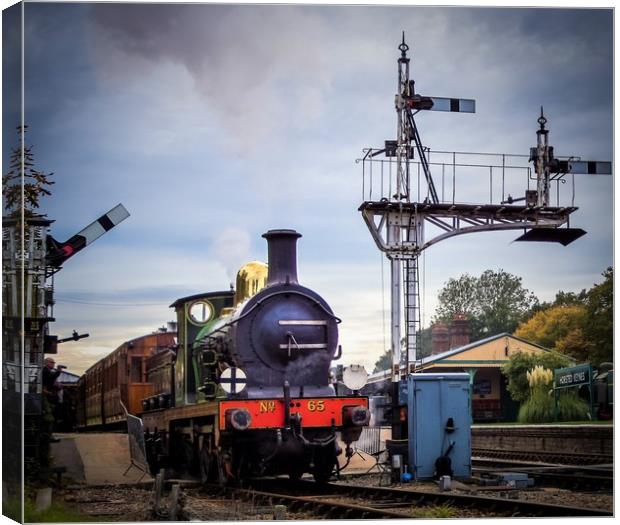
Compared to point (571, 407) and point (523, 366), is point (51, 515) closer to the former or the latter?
point (571, 407)

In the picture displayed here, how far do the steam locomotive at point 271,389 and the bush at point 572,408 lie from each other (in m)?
5.72

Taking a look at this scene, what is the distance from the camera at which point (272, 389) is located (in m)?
13.1

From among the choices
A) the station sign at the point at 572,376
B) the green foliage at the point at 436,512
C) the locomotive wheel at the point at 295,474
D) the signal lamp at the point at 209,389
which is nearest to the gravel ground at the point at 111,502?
the signal lamp at the point at 209,389

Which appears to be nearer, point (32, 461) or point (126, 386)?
point (32, 461)

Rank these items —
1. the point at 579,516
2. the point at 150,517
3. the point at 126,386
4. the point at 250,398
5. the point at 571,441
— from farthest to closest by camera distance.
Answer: the point at 126,386, the point at 571,441, the point at 250,398, the point at 150,517, the point at 579,516

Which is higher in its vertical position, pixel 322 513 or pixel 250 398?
pixel 250 398

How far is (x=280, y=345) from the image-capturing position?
13164 mm

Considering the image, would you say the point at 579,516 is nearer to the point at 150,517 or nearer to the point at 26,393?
the point at 150,517

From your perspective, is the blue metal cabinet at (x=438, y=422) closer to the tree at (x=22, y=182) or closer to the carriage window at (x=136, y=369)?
the tree at (x=22, y=182)

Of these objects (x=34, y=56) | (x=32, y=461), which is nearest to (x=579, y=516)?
(x=32, y=461)

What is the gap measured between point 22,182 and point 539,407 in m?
11.3

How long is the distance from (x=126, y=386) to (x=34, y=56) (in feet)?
32.0

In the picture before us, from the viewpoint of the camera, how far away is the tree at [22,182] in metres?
10.5

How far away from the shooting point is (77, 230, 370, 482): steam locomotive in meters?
12.5
